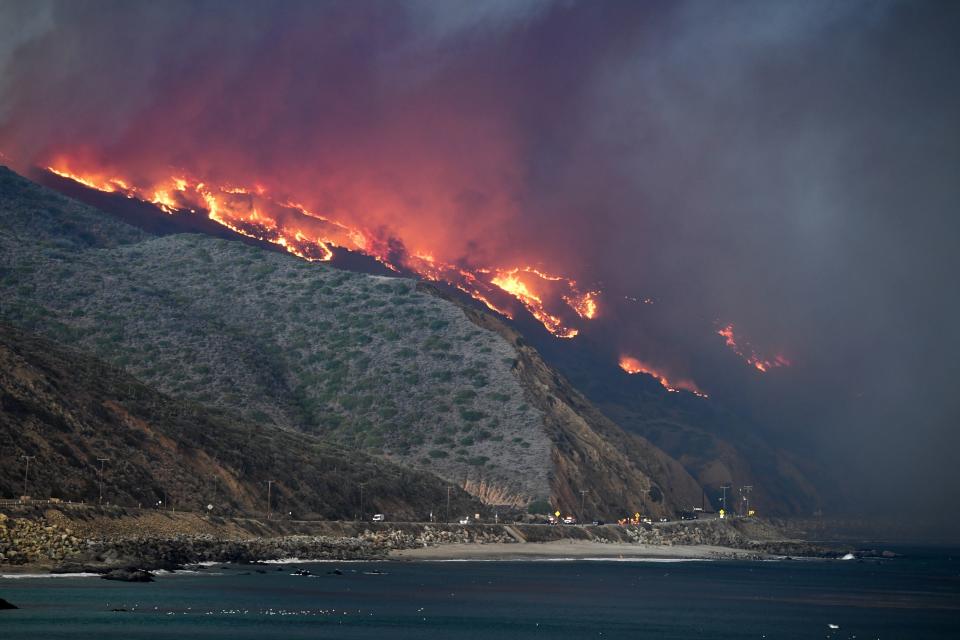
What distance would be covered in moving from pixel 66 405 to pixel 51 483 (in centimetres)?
2181

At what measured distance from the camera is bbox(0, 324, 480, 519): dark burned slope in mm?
138875

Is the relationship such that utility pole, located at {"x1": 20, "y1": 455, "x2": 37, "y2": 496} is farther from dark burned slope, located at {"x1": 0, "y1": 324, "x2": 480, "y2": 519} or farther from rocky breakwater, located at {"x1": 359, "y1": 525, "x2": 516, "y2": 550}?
rocky breakwater, located at {"x1": 359, "y1": 525, "x2": 516, "y2": 550}

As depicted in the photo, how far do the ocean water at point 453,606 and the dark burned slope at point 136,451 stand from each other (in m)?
23.9

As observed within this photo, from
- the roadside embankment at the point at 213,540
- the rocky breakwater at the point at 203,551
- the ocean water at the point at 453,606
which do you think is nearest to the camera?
Answer: the ocean water at the point at 453,606

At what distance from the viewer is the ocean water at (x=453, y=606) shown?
79312 millimetres

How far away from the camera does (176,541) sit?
418 feet

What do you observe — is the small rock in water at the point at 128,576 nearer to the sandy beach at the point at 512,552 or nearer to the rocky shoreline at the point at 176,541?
the rocky shoreline at the point at 176,541

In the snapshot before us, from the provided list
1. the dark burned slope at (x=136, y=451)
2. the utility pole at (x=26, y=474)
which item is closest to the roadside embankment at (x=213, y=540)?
the dark burned slope at (x=136, y=451)

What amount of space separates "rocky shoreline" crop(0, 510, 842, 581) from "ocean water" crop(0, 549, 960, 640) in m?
4.00

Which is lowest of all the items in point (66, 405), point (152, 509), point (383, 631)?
point (383, 631)

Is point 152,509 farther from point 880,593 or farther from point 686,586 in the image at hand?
point 880,593

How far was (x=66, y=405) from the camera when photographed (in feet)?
504

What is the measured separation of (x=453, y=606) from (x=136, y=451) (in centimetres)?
6705

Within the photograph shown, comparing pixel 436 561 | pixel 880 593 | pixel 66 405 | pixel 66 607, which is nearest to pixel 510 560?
pixel 436 561
